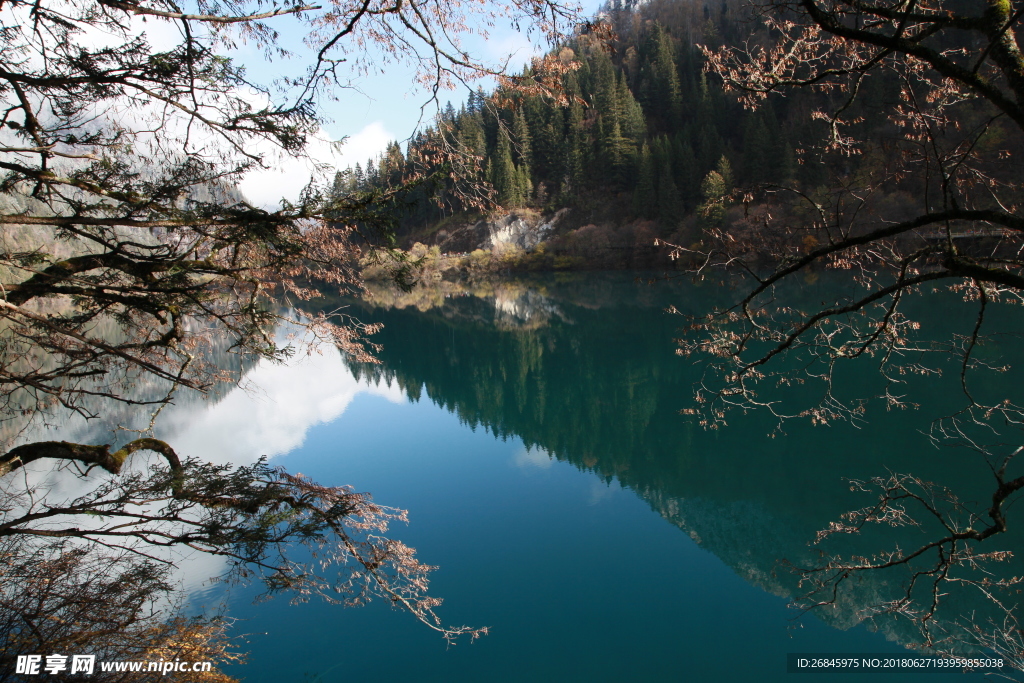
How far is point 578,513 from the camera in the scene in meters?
8.85

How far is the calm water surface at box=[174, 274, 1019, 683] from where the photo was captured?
18.7 ft

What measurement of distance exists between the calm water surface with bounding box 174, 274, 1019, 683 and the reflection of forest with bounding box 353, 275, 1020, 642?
0.17ft

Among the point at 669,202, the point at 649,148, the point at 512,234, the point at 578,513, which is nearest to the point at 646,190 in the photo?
the point at 669,202

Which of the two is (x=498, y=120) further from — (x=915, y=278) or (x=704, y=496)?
(x=704, y=496)

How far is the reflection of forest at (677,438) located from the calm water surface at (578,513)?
5cm

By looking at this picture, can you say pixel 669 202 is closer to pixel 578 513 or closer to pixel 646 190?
pixel 646 190

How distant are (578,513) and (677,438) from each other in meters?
3.81

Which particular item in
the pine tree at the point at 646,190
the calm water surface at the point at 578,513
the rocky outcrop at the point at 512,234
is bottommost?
the calm water surface at the point at 578,513

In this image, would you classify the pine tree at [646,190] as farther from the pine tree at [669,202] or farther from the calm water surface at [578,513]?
the calm water surface at [578,513]

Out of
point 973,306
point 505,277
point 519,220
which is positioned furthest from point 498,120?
point 519,220

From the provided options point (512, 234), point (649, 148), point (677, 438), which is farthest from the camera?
point (512, 234)

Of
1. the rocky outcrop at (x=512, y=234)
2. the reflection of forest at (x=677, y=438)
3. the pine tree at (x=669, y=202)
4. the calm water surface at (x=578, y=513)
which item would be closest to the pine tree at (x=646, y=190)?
the pine tree at (x=669, y=202)

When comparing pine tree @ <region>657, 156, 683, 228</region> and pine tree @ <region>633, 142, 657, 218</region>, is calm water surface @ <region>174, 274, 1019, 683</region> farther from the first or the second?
pine tree @ <region>633, 142, 657, 218</region>

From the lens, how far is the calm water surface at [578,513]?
18.7ft
